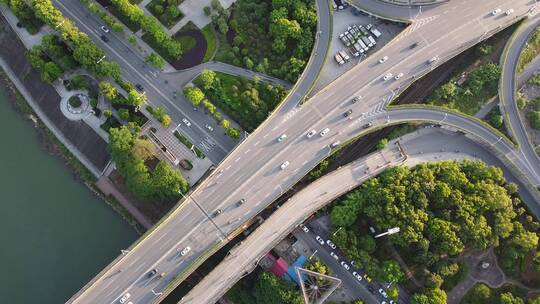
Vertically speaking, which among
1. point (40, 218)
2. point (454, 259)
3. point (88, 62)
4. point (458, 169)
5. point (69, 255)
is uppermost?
point (88, 62)

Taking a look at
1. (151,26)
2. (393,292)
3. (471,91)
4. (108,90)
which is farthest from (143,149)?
(471,91)

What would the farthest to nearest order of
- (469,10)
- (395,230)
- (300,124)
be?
1. (469,10)
2. (300,124)
3. (395,230)

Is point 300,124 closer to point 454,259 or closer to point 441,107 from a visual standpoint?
point 441,107

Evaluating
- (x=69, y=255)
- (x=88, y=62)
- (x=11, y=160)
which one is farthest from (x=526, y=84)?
(x=11, y=160)

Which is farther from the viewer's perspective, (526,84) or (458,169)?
(526,84)

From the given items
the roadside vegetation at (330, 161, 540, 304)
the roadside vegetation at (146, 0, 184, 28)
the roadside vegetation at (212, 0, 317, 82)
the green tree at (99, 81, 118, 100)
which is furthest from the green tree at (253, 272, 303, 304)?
the roadside vegetation at (146, 0, 184, 28)

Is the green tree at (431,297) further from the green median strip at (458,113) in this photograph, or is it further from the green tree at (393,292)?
the green median strip at (458,113)

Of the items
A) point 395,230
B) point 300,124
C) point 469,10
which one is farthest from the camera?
point 469,10
